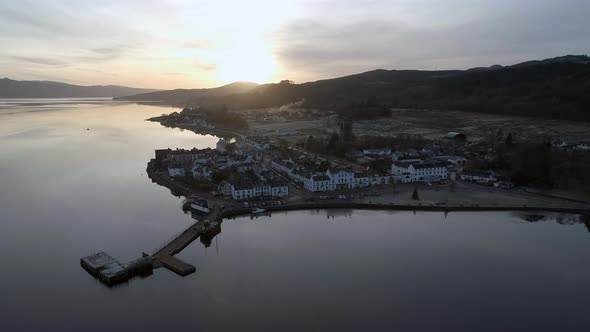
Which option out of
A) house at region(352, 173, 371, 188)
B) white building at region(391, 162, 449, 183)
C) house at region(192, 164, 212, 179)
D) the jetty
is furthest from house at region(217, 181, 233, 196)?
white building at region(391, 162, 449, 183)

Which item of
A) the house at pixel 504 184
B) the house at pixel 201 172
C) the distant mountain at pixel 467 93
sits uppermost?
the distant mountain at pixel 467 93

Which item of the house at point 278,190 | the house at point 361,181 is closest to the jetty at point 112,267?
the house at point 278,190

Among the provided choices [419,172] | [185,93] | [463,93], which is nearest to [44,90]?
[185,93]

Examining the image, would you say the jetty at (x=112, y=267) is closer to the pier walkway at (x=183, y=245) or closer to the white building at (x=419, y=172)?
the pier walkway at (x=183, y=245)

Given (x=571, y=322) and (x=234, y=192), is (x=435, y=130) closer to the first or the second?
(x=234, y=192)

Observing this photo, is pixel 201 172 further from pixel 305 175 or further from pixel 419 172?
pixel 419 172

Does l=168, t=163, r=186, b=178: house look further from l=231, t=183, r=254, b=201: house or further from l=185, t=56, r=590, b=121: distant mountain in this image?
l=185, t=56, r=590, b=121: distant mountain
